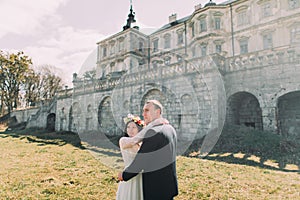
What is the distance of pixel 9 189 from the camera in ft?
14.9

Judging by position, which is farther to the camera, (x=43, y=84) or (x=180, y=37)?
(x=43, y=84)

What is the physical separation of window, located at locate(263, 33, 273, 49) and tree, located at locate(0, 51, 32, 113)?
1214 inches

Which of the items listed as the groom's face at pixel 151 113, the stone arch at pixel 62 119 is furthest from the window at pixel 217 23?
the groom's face at pixel 151 113

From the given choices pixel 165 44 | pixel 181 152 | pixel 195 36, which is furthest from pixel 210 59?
pixel 165 44

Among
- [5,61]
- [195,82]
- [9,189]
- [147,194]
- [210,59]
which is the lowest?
A: [9,189]

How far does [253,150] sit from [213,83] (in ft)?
12.5

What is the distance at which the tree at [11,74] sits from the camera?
90.4 feet

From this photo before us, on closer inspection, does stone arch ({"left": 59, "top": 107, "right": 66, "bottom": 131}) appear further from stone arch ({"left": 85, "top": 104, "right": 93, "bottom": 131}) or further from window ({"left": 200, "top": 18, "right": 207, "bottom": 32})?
window ({"left": 200, "top": 18, "right": 207, "bottom": 32})

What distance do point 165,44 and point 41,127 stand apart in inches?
723

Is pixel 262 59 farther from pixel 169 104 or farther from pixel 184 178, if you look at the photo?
pixel 184 178

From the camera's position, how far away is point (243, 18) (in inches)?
851

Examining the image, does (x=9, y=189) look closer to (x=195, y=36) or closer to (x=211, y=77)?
(x=211, y=77)

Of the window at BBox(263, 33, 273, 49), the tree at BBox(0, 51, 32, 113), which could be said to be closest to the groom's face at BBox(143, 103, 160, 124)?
the window at BBox(263, 33, 273, 49)

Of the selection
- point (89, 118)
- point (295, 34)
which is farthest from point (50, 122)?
point (295, 34)
